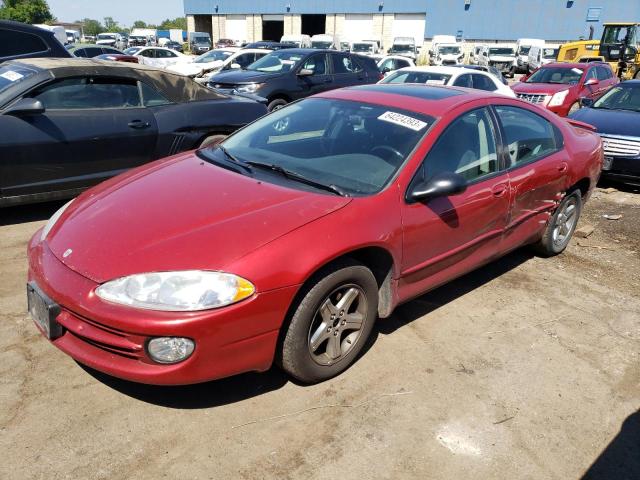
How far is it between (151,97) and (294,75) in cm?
562

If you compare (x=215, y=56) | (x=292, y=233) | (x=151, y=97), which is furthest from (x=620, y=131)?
(x=215, y=56)

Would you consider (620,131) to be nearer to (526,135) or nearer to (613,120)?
(613,120)

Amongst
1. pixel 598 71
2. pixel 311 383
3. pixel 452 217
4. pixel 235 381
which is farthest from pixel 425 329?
pixel 598 71

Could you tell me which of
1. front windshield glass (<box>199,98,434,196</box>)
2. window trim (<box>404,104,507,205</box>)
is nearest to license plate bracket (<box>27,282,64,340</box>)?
front windshield glass (<box>199,98,434,196</box>)

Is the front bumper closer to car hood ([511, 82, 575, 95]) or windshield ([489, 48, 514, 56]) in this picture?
car hood ([511, 82, 575, 95])

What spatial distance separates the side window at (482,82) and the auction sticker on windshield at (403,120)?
8.03m

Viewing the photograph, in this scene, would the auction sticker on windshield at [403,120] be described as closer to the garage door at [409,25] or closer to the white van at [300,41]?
the white van at [300,41]

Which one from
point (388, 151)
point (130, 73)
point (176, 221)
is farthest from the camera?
point (130, 73)

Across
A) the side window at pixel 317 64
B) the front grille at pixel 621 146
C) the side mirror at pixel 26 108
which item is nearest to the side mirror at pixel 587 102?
the front grille at pixel 621 146

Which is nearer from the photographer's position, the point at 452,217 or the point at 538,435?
the point at 538,435

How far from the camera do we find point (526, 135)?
4.09m

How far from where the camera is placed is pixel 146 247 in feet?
8.23

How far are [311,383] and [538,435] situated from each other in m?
1.19

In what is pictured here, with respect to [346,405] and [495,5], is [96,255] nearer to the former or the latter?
[346,405]
